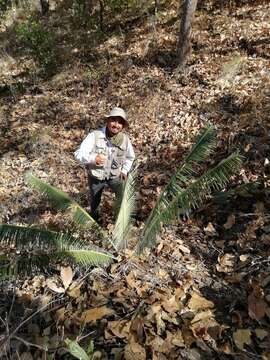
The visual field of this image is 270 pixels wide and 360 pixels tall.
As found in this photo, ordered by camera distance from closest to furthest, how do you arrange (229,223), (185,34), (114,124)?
(114,124)
(229,223)
(185,34)

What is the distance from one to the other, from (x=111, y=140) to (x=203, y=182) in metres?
1.18

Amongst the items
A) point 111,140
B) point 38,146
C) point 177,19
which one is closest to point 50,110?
point 38,146

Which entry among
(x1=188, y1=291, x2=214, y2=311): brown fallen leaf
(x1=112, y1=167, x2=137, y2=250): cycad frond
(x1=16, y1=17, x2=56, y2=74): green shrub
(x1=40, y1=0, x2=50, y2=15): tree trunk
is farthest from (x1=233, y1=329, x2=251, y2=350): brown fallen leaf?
(x1=40, y1=0, x2=50, y2=15): tree trunk

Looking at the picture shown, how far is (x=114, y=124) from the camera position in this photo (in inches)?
174

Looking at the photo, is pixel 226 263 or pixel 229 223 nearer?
pixel 226 263

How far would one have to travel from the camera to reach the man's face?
439 centimetres

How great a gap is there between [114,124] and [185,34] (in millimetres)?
5171

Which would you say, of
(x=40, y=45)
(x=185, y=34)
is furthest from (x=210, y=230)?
(x=40, y=45)

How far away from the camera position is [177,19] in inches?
424

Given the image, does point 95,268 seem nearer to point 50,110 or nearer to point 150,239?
point 150,239

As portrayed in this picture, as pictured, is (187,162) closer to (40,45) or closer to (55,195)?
(55,195)

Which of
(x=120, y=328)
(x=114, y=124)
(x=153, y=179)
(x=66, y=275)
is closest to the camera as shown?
(x=120, y=328)

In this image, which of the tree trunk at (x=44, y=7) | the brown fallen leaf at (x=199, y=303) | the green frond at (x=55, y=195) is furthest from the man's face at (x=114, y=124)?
the tree trunk at (x=44, y=7)

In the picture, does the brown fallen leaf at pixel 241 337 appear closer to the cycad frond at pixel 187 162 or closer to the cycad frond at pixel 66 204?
the cycad frond at pixel 187 162
